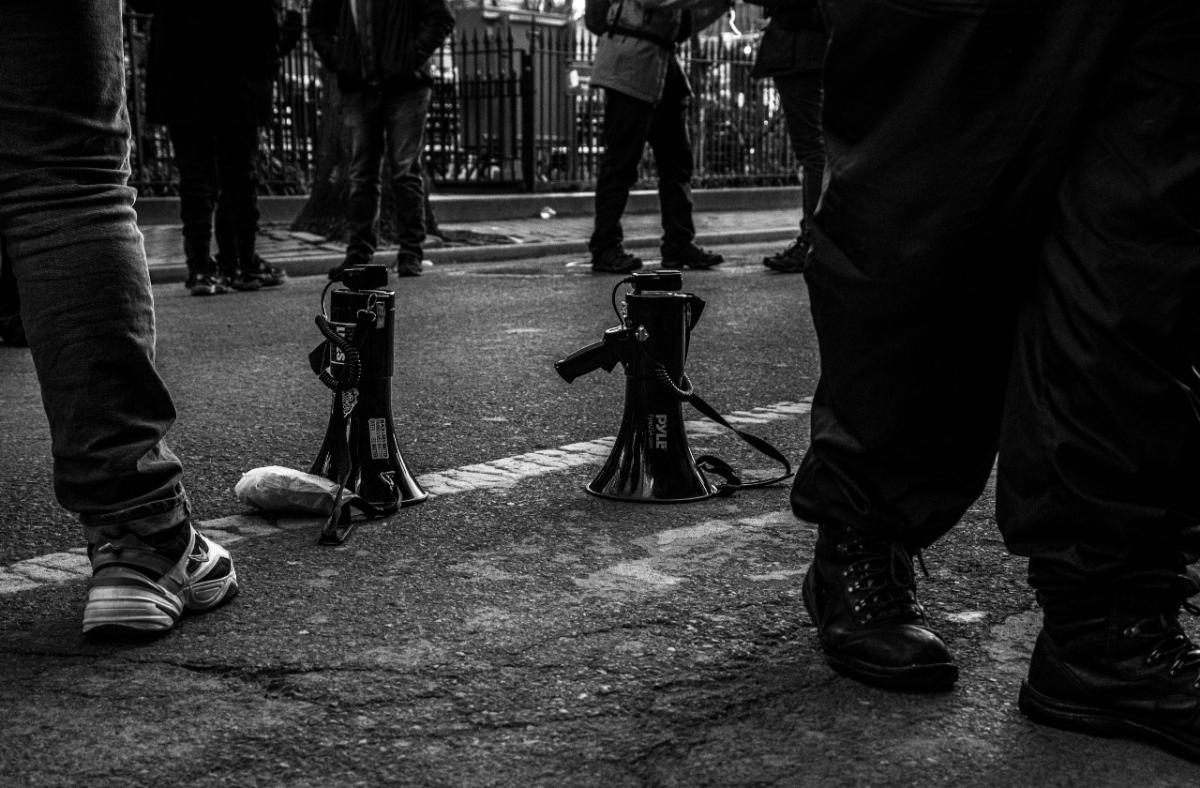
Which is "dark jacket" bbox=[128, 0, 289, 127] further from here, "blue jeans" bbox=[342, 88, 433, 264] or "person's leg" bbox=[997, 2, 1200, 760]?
"person's leg" bbox=[997, 2, 1200, 760]

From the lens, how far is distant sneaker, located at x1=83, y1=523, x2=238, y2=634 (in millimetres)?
2314

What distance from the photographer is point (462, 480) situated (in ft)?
11.4

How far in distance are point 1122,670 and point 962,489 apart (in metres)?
0.35

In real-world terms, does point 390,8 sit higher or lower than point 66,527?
higher

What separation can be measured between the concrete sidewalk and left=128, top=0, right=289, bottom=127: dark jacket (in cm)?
128

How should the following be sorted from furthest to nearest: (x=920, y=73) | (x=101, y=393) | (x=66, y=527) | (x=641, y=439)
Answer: (x=641, y=439)
(x=66, y=527)
(x=101, y=393)
(x=920, y=73)

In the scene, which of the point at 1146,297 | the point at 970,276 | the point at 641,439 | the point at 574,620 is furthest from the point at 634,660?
the point at 641,439

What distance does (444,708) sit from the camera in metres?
2.03

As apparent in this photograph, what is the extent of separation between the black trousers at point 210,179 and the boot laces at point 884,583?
20.3 feet

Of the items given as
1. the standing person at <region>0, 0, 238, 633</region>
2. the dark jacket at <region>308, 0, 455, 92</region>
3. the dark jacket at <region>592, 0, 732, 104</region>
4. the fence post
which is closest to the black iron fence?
the fence post

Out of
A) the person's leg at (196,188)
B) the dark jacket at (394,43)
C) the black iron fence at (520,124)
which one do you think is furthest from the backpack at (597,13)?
the black iron fence at (520,124)

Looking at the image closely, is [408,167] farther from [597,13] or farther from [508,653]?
[508,653]

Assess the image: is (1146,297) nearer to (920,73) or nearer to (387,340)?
(920,73)

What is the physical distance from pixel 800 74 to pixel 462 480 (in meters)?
4.85
